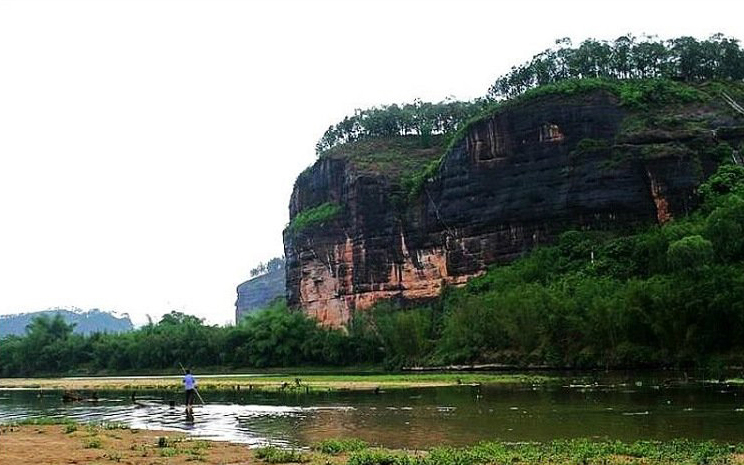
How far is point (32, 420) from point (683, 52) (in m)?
95.8

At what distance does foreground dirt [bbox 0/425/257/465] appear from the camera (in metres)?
18.6

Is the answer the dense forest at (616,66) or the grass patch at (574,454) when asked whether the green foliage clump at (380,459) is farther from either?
the dense forest at (616,66)

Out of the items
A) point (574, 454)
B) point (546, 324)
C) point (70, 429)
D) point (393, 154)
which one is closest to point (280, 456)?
point (574, 454)

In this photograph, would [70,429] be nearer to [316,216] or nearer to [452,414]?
[452,414]

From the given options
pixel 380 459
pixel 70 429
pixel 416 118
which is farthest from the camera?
pixel 416 118

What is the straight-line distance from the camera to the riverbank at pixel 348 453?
16609 millimetres

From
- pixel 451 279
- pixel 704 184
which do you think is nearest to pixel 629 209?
pixel 704 184

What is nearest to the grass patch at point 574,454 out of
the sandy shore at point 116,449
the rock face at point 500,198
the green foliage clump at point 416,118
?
the sandy shore at point 116,449

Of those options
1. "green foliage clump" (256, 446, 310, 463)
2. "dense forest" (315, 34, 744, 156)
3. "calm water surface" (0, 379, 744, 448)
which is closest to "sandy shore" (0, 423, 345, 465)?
"green foliage clump" (256, 446, 310, 463)

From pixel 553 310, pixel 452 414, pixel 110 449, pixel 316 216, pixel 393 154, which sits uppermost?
pixel 393 154

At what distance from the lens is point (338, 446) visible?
19.8 m

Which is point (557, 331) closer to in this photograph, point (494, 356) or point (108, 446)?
point (494, 356)

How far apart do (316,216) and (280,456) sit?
99483 millimetres

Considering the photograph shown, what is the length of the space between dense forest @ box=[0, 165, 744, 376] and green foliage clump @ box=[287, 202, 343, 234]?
12.9m
